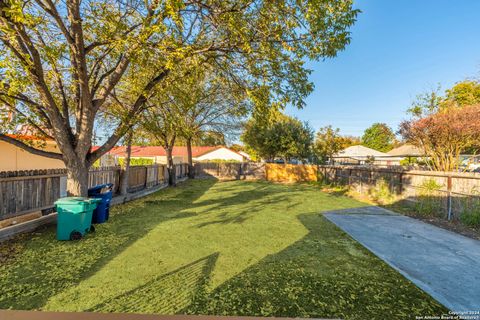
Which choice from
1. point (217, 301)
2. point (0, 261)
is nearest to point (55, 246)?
point (0, 261)

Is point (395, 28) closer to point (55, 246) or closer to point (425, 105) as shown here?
point (425, 105)

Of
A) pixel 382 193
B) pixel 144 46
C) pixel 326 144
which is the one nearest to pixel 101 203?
pixel 144 46

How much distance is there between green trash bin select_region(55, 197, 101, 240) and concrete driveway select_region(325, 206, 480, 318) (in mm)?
6170

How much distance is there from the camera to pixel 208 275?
3.88m

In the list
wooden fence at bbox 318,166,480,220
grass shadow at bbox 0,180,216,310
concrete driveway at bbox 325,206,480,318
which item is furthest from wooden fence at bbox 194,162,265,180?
grass shadow at bbox 0,180,216,310

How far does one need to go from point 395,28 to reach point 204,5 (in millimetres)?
10659

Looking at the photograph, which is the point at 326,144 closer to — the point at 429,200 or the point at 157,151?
the point at 429,200

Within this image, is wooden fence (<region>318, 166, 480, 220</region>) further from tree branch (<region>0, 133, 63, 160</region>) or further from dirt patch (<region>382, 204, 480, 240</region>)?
tree branch (<region>0, 133, 63, 160</region>)

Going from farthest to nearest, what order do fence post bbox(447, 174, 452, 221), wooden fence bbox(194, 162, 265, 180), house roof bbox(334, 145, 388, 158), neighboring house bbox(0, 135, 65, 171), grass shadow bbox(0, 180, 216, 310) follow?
house roof bbox(334, 145, 388, 158), wooden fence bbox(194, 162, 265, 180), neighboring house bbox(0, 135, 65, 171), fence post bbox(447, 174, 452, 221), grass shadow bbox(0, 180, 216, 310)

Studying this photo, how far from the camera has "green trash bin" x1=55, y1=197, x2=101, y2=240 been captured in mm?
5312

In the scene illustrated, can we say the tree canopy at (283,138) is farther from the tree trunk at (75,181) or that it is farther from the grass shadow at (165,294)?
the grass shadow at (165,294)

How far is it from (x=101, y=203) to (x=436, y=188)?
10691 millimetres

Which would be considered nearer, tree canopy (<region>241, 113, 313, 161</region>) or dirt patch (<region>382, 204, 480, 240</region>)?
dirt patch (<region>382, 204, 480, 240</region>)

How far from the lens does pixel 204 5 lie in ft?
18.7
